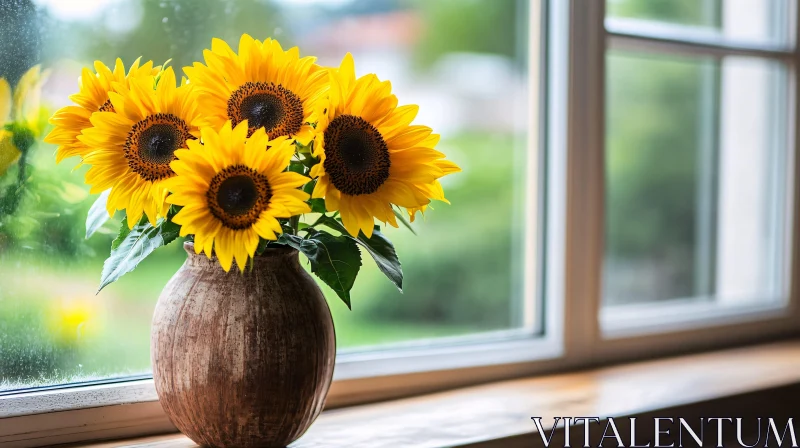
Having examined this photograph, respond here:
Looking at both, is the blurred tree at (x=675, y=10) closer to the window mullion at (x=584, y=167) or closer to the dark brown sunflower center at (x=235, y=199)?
the window mullion at (x=584, y=167)

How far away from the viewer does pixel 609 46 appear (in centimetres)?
126

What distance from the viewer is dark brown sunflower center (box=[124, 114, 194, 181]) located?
0.72m

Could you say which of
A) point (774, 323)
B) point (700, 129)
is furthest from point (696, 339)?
point (700, 129)

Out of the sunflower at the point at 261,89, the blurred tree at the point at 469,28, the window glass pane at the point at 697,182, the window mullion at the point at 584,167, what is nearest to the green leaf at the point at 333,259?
the sunflower at the point at 261,89

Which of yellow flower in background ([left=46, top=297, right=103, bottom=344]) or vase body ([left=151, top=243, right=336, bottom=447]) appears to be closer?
vase body ([left=151, top=243, right=336, bottom=447])

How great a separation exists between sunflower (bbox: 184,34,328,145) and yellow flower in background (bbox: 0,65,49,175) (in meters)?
0.30

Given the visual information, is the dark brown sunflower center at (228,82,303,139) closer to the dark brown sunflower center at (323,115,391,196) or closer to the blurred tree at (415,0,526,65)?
the dark brown sunflower center at (323,115,391,196)

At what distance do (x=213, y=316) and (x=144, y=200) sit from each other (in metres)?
0.13

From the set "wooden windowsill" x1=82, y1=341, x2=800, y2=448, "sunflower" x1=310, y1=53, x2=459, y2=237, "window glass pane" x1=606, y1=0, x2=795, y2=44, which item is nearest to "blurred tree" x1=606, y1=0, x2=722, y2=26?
"window glass pane" x1=606, y1=0, x2=795, y2=44

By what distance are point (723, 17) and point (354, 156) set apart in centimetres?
116

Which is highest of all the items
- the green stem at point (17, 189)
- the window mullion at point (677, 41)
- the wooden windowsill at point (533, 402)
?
the window mullion at point (677, 41)

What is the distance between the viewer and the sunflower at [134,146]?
71cm

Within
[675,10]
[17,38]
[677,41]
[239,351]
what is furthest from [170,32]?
[675,10]

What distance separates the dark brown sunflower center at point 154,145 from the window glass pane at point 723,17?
3.25ft
